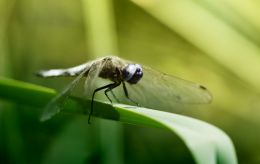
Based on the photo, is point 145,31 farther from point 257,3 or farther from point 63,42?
point 257,3

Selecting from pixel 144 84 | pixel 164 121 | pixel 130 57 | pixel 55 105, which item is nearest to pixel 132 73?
pixel 144 84

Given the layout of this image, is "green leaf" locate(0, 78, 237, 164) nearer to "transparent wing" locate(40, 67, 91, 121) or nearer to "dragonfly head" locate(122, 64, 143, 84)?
"transparent wing" locate(40, 67, 91, 121)

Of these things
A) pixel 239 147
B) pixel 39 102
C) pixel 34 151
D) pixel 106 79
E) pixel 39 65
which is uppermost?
pixel 39 102

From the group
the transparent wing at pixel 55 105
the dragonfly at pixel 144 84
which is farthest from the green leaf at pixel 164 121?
the dragonfly at pixel 144 84

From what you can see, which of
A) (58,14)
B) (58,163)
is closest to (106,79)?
(58,163)

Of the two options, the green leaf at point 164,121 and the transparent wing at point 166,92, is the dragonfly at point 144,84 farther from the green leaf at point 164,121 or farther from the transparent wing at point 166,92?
the green leaf at point 164,121

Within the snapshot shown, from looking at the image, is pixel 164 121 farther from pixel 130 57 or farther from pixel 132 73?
pixel 130 57
